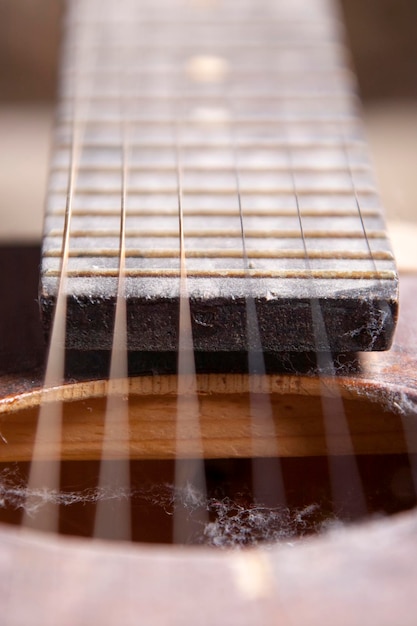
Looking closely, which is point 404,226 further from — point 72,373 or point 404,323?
point 72,373

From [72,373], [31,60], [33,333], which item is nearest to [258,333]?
[72,373]

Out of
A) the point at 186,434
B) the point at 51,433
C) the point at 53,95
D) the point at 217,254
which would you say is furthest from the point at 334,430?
the point at 53,95

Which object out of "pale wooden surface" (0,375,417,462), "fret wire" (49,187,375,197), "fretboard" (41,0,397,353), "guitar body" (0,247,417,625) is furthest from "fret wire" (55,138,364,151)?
"guitar body" (0,247,417,625)

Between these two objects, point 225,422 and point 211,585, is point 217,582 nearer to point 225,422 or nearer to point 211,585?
point 211,585

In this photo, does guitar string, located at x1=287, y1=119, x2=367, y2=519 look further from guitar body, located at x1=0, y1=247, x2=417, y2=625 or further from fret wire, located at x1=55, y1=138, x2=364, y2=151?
guitar body, located at x1=0, y1=247, x2=417, y2=625

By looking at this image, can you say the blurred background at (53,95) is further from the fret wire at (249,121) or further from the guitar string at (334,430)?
the guitar string at (334,430)

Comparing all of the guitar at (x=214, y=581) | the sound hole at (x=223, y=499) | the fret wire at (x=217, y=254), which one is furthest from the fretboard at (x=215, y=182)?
the guitar at (x=214, y=581)
